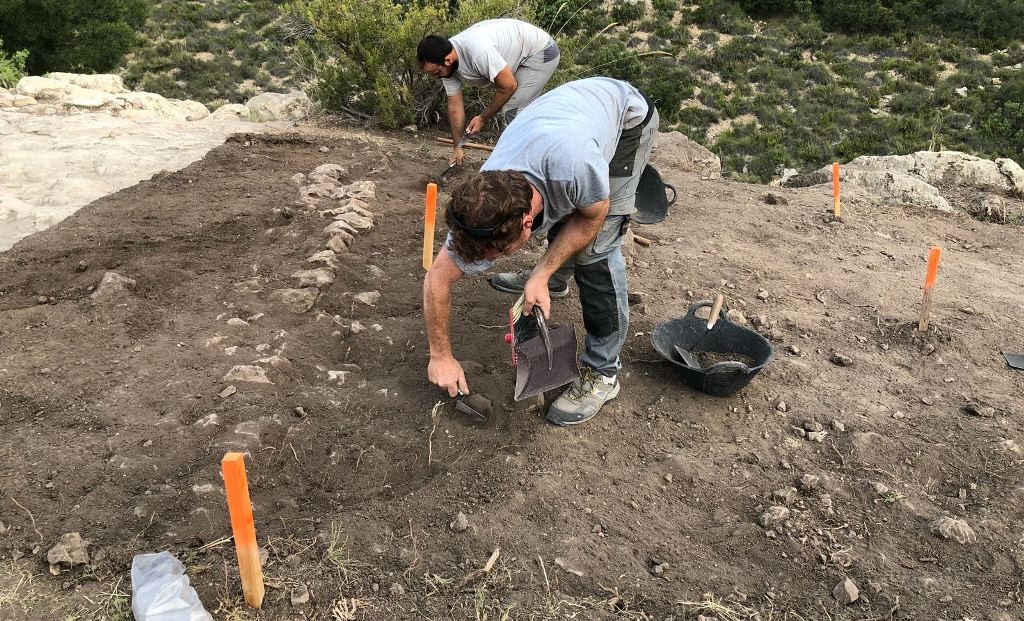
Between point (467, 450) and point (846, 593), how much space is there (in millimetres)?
1384

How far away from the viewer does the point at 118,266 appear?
383 cm

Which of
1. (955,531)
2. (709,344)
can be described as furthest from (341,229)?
(955,531)

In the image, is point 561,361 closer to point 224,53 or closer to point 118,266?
point 118,266

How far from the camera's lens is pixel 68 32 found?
13.0 meters

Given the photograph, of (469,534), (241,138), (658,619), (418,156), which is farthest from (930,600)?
(241,138)

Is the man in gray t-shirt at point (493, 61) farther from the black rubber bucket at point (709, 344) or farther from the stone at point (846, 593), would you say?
the stone at point (846, 593)

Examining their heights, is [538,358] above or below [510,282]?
above

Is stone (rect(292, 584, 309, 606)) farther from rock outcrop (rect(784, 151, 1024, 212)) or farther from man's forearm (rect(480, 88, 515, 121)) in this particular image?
rock outcrop (rect(784, 151, 1024, 212))

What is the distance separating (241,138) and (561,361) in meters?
4.24

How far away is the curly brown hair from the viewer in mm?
2236

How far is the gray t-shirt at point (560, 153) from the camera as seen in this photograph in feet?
7.93

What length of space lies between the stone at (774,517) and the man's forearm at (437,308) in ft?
4.27

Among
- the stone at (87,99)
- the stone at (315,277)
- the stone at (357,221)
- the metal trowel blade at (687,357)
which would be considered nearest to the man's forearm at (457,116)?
the stone at (357,221)

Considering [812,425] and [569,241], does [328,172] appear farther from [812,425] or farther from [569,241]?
[812,425]
